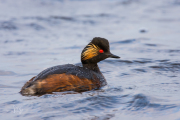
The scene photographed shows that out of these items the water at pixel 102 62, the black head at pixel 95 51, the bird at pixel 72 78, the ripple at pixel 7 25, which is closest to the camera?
the water at pixel 102 62

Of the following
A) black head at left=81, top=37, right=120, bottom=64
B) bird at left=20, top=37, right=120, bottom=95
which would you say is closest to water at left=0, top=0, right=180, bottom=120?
bird at left=20, top=37, right=120, bottom=95

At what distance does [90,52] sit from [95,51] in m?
0.12

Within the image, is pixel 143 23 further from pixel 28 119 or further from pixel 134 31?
pixel 28 119

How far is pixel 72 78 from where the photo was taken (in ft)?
21.5

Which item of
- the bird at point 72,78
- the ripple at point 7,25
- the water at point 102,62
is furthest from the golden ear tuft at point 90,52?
the ripple at point 7,25

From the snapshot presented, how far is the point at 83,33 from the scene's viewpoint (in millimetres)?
14336

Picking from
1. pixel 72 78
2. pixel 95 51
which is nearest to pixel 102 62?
pixel 95 51

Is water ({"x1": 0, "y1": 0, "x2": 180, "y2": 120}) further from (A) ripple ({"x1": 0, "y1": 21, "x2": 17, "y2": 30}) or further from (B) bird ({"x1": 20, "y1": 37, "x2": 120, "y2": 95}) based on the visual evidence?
(B) bird ({"x1": 20, "y1": 37, "x2": 120, "y2": 95})

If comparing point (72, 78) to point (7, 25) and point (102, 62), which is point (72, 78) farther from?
point (7, 25)

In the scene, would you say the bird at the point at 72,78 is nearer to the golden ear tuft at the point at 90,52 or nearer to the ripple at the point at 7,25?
the golden ear tuft at the point at 90,52

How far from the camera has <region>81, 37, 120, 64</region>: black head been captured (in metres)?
7.40

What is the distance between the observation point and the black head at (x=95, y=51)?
740 centimetres

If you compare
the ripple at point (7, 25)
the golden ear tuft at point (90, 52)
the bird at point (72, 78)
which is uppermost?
the ripple at point (7, 25)

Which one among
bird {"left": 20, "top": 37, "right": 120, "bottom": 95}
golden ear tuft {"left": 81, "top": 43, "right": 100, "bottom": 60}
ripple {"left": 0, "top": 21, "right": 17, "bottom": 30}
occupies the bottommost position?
bird {"left": 20, "top": 37, "right": 120, "bottom": 95}
